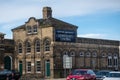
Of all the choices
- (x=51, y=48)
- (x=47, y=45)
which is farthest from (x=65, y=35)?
(x=47, y=45)

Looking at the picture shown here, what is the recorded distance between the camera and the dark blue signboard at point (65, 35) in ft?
191

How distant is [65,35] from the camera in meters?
59.0

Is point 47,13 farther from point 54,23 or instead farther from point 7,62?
point 7,62

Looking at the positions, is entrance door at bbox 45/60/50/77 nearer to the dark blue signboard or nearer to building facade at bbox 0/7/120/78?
building facade at bbox 0/7/120/78

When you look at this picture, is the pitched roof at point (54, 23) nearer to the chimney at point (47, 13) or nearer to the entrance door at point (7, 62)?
the chimney at point (47, 13)

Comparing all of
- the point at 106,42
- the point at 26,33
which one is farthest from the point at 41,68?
the point at 106,42

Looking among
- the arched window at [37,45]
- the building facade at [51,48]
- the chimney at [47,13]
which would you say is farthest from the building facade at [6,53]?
the chimney at [47,13]

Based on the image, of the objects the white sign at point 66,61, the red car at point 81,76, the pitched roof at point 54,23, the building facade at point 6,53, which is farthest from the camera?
the building facade at point 6,53

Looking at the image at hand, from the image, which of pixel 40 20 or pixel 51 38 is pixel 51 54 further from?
pixel 40 20

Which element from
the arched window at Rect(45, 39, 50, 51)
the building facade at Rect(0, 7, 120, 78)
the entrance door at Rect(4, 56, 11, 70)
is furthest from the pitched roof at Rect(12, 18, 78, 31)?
the entrance door at Rect(4, 56, 11, 70)

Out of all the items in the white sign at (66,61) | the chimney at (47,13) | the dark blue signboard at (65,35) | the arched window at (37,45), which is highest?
the chimney at (47,13)

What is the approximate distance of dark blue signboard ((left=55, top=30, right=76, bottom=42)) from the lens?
58.2m

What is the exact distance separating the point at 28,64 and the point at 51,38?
6.91m

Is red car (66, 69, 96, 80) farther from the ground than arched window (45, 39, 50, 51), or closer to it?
closer to it
